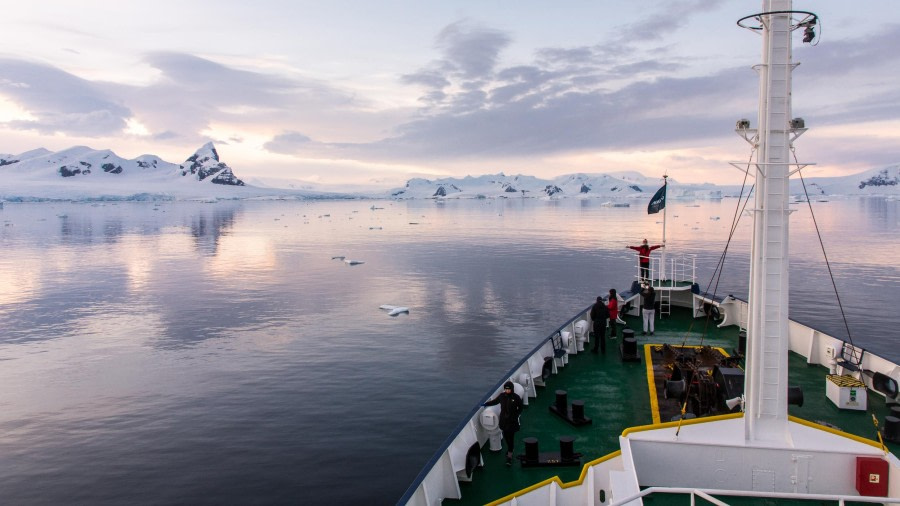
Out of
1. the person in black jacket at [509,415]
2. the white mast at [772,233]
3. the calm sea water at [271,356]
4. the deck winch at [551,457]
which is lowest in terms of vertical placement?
the calm sea water at [271,356]

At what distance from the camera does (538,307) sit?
3931 centimetres

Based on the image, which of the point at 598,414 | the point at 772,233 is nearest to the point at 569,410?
the point at 598,414

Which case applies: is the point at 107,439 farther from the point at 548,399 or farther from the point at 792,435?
the point at 792,435

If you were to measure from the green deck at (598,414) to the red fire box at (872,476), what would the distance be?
5.73ft

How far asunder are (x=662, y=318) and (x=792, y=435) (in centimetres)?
1386

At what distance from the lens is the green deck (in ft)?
33.9

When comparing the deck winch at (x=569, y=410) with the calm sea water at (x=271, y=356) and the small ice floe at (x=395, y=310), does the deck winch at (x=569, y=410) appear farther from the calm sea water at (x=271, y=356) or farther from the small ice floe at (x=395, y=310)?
the small ice floe at (x=395, y=310)

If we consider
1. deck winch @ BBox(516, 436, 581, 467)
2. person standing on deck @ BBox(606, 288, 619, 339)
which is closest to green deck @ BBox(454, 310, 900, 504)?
deck winch @ BBox(516, 436, 581, 467)

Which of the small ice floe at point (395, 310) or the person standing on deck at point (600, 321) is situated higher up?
the person standing on deck at point (600, 321)

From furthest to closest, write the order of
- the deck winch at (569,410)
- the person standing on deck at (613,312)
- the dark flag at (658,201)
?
the dark flag at (658,201), the person standing on deck at (613,312), the deck winch at (569,410)

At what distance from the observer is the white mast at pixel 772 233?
809 cm

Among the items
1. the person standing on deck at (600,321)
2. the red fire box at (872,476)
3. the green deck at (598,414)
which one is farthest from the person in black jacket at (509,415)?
the person standing on deck at (600,321)

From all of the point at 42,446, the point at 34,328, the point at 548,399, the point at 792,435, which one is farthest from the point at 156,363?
the point at 792,435

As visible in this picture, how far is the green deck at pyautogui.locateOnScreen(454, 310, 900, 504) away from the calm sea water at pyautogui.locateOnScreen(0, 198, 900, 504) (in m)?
5.38
